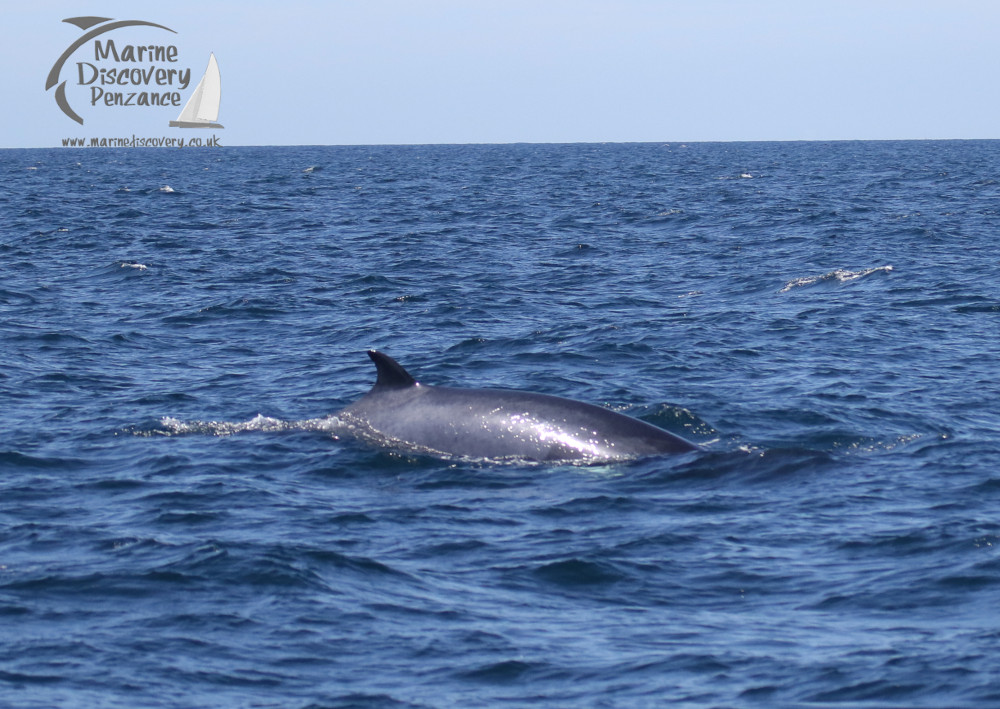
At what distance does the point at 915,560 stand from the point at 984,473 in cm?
315

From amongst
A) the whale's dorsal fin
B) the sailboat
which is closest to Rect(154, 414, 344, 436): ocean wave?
the whale's dorsal fin

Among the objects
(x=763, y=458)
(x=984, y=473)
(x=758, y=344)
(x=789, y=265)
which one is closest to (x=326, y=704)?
(x=763, y=458)

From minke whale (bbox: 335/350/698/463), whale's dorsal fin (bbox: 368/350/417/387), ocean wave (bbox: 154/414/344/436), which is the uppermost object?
whale's dorsal fin (bbox: 368/350/417/387)

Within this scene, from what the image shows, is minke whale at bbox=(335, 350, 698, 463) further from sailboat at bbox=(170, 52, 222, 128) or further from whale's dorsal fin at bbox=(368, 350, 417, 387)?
sailboat at bbox=(170, 52, 222, 128)

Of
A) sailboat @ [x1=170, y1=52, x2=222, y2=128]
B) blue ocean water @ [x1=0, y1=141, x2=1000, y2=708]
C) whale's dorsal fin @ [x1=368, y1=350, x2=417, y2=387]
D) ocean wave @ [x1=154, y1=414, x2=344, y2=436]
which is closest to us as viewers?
blue ocean water @ [x1=0, y1=141, x2=1000, y2=708]

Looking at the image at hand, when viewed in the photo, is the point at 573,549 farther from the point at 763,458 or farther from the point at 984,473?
the point at 984,473

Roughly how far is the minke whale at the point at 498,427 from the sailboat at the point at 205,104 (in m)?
146

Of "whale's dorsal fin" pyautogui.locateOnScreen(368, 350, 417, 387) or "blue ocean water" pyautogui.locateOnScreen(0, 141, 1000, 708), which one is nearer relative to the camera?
"blue ocean water" pyautogui.locateOnScreen(0, 141, 1000, 708)

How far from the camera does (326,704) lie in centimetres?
758

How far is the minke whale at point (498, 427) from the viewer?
13.4 meters

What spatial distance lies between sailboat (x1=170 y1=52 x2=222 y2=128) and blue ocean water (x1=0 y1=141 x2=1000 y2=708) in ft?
426

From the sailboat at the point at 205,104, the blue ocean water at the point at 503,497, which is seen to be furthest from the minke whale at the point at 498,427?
the sailboat at the point at 205,104

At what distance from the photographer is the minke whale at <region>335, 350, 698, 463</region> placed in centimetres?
1335

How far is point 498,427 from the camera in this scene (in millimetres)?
13633
